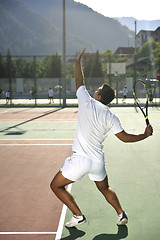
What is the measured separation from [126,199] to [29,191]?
1620 millimetres

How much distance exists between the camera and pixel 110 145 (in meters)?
10.1

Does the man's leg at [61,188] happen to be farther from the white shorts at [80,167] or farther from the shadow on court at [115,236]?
the shadow on court at [115,236]

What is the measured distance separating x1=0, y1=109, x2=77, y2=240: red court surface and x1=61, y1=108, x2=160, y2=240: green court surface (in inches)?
13.5

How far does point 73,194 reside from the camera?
5.62 metres

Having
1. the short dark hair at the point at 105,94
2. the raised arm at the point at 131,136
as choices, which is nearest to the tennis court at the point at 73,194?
the raised arm at the point at 131,136

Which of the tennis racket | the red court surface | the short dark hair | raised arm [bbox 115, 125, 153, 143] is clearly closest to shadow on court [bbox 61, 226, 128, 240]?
the red court surface

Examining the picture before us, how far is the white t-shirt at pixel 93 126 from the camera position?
151 inches

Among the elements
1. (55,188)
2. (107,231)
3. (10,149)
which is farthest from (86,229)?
(10,149)

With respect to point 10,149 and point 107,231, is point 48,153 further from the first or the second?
point 107,231

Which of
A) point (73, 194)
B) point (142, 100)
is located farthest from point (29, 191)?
point (142, 100)

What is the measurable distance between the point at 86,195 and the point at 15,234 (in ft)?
5.59

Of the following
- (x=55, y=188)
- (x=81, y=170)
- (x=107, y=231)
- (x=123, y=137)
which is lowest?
(x=107, y=231)

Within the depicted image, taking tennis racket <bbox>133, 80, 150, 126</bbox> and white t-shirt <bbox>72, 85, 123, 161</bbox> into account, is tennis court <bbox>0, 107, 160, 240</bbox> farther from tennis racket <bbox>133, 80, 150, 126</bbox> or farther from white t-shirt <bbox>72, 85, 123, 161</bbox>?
→ tennis racket <bbox>133, 80, 150, 126</bbox>

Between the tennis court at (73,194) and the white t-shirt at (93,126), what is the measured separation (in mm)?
1045
